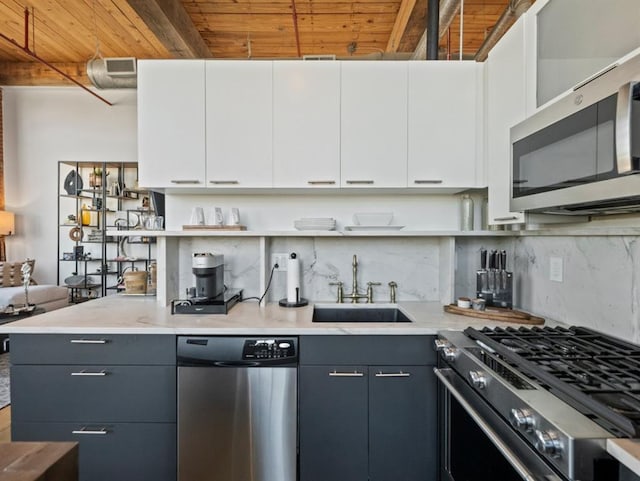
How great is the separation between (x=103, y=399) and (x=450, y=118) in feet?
7.48

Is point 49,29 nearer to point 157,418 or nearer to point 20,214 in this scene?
point 20,214

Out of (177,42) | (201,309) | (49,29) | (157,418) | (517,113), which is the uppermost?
(49,29)

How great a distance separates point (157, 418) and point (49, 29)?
14.4ft

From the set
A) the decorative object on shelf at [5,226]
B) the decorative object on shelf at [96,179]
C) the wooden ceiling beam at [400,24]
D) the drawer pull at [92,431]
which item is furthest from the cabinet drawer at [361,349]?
the decorative object on shelf at [5,226]

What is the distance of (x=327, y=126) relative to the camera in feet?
6.69

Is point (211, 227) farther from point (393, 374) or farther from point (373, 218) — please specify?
point (393, 374)

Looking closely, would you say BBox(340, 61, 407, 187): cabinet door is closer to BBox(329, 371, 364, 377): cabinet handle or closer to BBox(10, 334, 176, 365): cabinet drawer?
BBox(329, 371, 364, 377): cabinet handle

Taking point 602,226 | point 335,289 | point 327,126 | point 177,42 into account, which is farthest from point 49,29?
point 602,226

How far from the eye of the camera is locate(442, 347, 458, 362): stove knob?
1.43m

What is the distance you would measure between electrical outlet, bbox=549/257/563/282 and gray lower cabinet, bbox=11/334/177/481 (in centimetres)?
191

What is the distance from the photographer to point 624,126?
0.87m

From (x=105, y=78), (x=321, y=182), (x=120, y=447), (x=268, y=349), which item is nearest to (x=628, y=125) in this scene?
(x=321, y=182)

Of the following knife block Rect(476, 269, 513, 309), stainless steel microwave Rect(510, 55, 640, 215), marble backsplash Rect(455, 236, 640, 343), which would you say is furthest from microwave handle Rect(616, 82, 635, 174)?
knife block Rect(476, 269, 513, 309)

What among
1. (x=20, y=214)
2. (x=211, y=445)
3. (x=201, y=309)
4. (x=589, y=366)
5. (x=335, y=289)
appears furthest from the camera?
(x=20, y=214)
